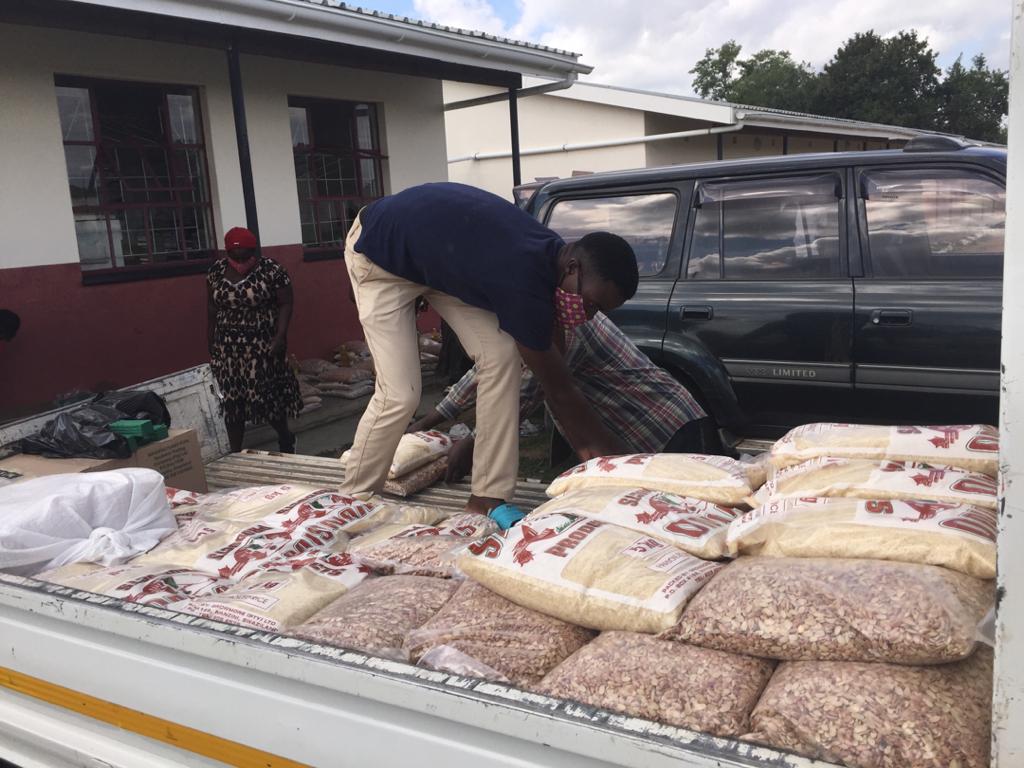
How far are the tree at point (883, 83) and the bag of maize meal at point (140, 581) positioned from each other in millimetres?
53251

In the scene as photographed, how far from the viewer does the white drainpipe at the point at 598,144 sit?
14984 mm

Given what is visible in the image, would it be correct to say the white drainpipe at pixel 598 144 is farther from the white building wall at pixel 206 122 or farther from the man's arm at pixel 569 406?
the man's arm at pixel 569 406

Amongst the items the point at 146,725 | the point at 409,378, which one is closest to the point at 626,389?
the point at 409,378

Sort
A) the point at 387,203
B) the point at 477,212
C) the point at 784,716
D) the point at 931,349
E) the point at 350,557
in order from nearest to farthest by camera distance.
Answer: the point at 784,716
the point at 350,557
the point at 477,212
the point at 387,203
the point at 931,349

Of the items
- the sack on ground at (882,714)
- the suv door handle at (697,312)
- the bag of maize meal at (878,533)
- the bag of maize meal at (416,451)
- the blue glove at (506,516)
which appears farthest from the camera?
the suv door handle at (697,312)

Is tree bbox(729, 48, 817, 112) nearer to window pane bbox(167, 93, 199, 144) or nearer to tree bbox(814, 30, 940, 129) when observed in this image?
tree bbox(814, 30, 940, 129)

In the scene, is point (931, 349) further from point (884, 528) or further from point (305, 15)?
point (305, 15)

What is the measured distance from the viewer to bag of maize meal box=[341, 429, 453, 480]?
3931 millimetres

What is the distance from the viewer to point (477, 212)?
3.37 metres

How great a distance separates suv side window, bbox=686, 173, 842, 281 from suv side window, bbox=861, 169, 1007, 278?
0.64 feet

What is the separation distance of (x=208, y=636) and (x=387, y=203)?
7.25ft

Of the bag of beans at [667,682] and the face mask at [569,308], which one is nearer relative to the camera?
the bag of beans at [667,682]

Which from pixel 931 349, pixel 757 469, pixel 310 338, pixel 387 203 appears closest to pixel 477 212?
pixel 387 203

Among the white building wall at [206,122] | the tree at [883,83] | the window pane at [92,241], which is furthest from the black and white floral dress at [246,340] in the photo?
the tree at [883,83]
